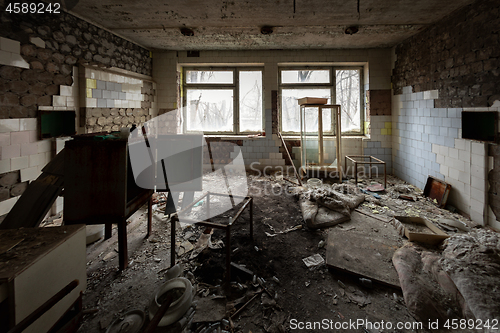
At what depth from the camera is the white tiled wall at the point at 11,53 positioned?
2816 mm

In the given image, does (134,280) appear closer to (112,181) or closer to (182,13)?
(112,181)

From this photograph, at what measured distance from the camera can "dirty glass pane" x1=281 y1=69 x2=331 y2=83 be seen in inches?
249

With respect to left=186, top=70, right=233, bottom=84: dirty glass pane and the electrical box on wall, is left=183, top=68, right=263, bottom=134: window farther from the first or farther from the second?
the electrical box on wall

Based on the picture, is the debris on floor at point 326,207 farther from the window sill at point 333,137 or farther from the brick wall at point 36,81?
the brick wall at point 36,81

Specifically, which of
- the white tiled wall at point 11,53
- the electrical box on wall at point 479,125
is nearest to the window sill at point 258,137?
the electrical box on wall at point 479,125

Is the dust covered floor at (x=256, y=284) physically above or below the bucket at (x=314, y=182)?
below

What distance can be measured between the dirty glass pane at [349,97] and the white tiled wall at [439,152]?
2.72 feet

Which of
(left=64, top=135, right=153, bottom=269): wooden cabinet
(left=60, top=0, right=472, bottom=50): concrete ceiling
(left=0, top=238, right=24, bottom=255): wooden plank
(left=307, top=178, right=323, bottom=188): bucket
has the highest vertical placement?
(left=60, top=0, right=472, bottom=50): concrete ceiling

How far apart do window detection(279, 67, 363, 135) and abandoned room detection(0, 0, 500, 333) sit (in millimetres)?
50

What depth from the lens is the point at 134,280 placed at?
7.22ft

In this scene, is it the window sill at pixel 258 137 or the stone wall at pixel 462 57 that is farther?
the window sill at pixel 258 137

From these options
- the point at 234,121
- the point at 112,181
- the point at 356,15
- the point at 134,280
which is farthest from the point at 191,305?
the point at 234,121

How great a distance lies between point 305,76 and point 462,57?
11.0ft

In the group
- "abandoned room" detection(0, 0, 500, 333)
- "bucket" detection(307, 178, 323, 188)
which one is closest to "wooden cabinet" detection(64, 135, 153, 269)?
"abandoned room" detection(0, 0, 500, 333)
